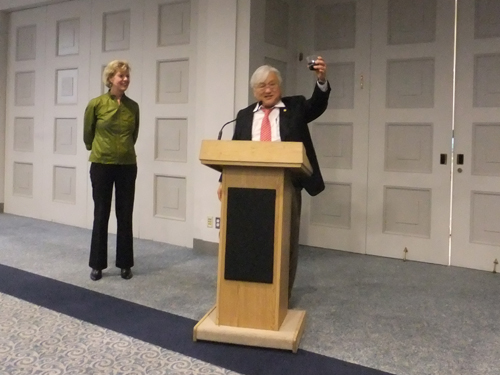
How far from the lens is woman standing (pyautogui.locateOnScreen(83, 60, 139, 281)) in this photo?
317 cm

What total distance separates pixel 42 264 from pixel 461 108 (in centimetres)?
321

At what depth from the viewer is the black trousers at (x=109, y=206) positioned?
320 cm

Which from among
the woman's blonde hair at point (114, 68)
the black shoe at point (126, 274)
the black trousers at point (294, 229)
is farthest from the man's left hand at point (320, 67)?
the black shoe at point (126, 274)

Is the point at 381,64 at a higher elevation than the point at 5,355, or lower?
higher

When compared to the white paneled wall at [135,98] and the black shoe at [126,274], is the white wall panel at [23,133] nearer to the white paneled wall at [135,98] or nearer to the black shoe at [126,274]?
the white paneled wall at [135,98]

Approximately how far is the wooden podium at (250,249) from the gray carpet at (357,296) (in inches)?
9.6

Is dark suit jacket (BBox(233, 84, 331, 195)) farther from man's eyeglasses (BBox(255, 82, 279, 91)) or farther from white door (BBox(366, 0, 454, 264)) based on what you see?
white door (BBox(366, 0, 454, 264))

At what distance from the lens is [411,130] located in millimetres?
3988

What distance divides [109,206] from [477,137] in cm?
263

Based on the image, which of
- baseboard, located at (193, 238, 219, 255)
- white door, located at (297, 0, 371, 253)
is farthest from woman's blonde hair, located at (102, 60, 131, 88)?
white door, located at (297, 0, 371, 253)

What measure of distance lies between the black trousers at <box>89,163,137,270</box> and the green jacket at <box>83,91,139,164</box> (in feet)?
0.19

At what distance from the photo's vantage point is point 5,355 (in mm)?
2098

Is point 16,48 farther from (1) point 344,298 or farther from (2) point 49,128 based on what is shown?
(1) point 344,298

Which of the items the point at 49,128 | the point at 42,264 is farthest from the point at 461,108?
the point at 49,128
